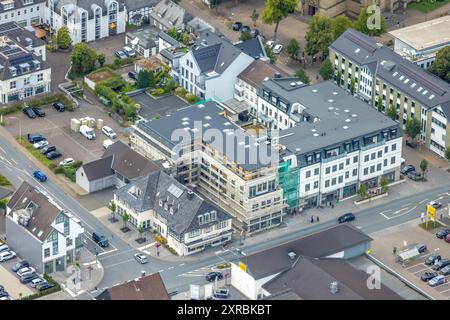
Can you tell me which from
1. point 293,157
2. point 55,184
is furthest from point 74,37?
point 293,157

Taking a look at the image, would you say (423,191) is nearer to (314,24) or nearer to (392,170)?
(392,170)

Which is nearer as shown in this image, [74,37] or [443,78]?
[443,78]

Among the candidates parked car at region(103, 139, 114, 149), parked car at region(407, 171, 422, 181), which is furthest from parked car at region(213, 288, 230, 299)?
parked car at region(407, 171, 422, 181)

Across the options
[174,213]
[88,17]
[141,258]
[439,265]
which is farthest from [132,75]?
[439,265]

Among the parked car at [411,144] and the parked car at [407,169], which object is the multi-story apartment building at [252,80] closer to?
the parked car at [411,144]

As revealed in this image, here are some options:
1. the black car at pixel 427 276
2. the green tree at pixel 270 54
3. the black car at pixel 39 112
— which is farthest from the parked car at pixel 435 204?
the black car at pixel 39 112

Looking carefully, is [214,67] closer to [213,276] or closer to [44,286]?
[213,276]

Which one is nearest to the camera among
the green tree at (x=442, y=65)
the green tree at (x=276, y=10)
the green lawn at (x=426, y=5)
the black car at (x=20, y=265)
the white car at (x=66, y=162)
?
the black car at (x=20, y=265)
